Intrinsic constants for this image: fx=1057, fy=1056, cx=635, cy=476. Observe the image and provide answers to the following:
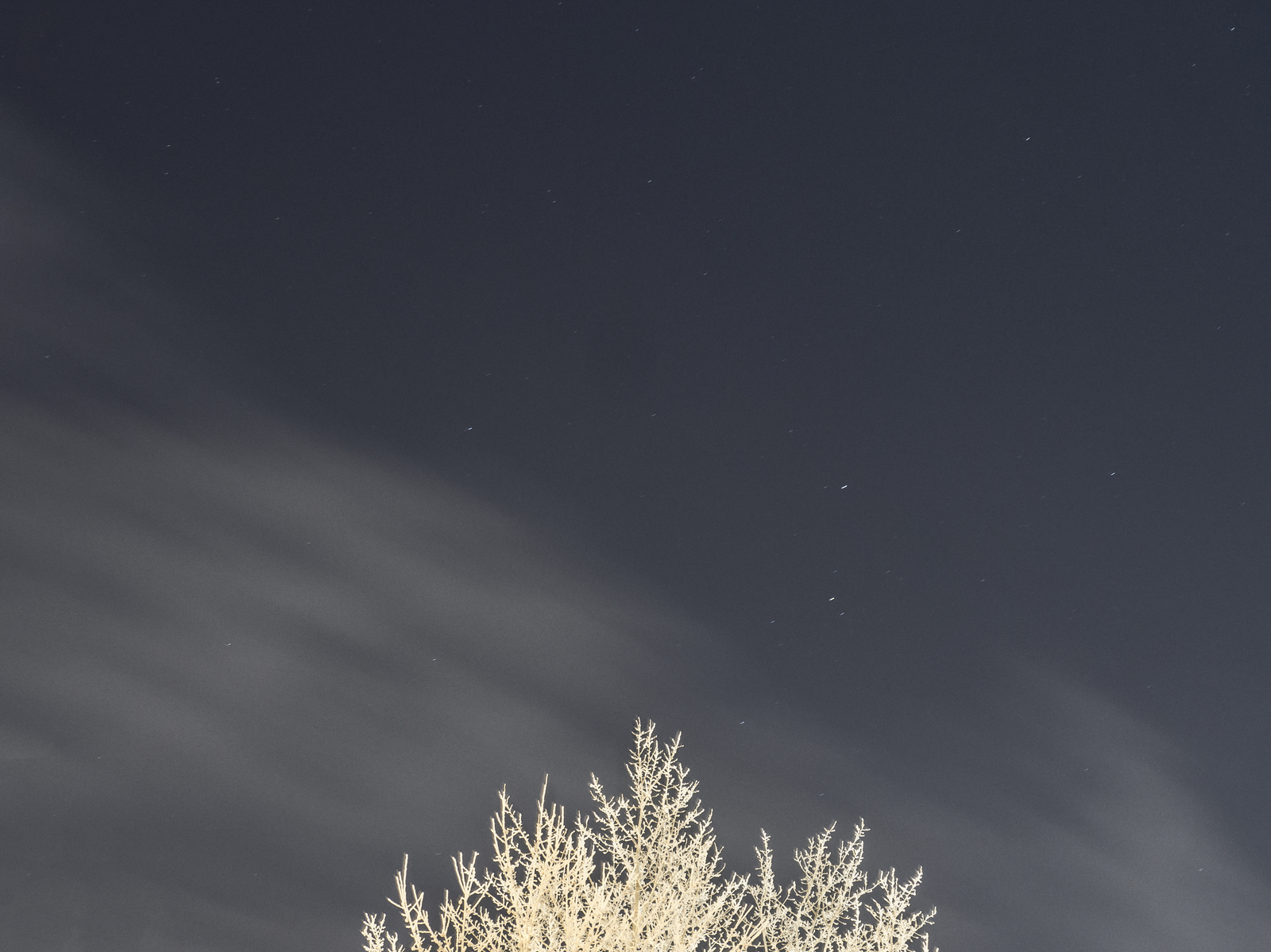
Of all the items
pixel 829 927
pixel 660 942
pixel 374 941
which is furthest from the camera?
pixel 829 927

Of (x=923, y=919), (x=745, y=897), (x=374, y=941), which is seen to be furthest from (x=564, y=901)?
(x=745, y=897)

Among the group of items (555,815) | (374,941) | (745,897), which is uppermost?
(745,897)

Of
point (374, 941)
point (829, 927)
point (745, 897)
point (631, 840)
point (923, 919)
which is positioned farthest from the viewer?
point (745, 897)

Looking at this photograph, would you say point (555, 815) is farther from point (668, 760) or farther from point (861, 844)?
point (861, 844)

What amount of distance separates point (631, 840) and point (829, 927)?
240cm

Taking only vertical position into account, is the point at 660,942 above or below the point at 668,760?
below

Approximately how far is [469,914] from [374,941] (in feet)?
1.49

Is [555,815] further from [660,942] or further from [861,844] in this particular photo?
[861,844]

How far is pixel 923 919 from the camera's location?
287 inches

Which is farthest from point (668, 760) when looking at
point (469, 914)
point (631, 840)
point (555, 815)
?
point (469, 914)

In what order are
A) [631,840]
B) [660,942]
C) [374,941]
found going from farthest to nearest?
1. [631,840]
2. [660,942]
3. [374,941]

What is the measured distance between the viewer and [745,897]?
8703 millimetres

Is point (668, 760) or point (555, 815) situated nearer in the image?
point (555, 815)

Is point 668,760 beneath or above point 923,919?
above
